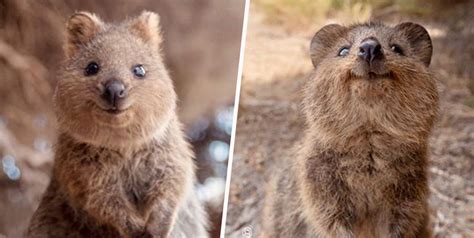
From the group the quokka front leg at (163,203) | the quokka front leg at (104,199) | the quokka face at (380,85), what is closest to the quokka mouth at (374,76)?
the quokka face at (380,85)

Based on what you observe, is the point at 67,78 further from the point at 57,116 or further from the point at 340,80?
the point at 340,80

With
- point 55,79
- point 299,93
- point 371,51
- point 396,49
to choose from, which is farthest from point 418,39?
point 55,79

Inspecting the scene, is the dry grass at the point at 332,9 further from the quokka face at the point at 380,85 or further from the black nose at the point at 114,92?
the black nose at the point at 114,92

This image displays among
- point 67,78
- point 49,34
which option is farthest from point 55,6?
point 67,78

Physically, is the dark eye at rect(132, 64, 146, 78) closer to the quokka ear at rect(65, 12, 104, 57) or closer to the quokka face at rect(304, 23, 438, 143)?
the quokka ear at rect(65, 12, 104, 57)

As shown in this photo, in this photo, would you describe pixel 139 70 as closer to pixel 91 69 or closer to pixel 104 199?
pixel 91 69

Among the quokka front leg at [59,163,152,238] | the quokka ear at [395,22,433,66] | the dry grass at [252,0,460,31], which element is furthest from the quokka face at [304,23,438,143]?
the quokka front leg at [59,163,152,238]
